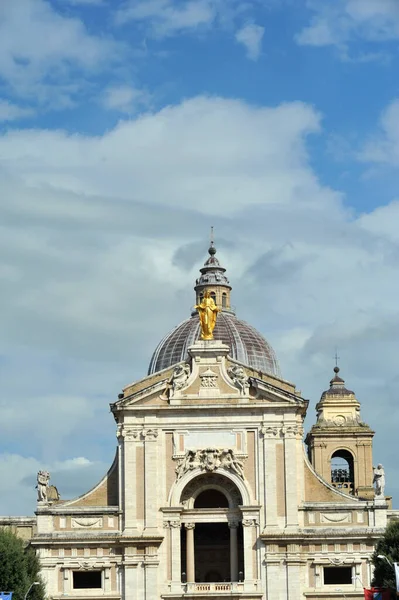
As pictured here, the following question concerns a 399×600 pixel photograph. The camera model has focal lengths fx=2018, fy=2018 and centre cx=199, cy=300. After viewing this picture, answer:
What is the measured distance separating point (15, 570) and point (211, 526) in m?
19.6

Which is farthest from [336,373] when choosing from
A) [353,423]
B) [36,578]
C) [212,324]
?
[36,578]

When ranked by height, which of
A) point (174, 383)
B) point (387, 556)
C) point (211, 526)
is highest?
point (174, 383)

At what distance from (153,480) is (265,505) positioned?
23.5 ft

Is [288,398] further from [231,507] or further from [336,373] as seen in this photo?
[336,373]

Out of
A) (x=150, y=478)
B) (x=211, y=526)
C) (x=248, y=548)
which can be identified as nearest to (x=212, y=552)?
(x=211, y=526)

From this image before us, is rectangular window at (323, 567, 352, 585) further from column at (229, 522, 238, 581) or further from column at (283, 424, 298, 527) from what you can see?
column at (229, 522, 238, 581)

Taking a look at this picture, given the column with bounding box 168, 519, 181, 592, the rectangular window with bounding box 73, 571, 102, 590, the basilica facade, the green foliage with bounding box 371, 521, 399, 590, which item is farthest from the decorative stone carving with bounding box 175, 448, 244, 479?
the green foliage with bounding box 371, 521, 399, 590

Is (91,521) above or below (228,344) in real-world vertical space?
below

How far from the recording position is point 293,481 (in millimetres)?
125750

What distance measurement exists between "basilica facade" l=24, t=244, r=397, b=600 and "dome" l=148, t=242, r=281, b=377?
17306 mm

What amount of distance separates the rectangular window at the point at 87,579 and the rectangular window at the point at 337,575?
14.1 meters

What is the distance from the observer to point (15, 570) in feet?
381

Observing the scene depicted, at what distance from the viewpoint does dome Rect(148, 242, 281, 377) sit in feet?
479

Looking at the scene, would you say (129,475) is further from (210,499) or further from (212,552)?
(212,552)
